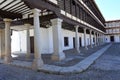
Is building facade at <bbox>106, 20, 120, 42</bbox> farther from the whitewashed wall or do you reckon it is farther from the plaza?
the plaza

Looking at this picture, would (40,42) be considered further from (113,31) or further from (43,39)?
(113,31)

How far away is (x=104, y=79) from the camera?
575cm

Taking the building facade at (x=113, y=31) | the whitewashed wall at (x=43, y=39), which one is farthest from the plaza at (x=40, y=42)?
the building facade at (x=113, y=31)

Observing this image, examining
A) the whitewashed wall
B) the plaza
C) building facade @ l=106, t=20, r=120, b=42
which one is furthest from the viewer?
building facade @ l=106, t=20, r=120, b=42

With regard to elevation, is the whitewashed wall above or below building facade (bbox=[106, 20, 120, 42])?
below

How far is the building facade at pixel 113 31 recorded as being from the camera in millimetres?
55728

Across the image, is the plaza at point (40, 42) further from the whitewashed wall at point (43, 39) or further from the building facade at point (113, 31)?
the building facade at point (113, 31)

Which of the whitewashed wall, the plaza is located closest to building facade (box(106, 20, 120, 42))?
the whitewashed wall

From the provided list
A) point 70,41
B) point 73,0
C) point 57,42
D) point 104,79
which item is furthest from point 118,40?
point 104,79

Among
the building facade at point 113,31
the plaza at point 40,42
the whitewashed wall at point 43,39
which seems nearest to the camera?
the plaza at point 40,42

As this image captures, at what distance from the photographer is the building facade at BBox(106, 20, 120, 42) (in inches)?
2194

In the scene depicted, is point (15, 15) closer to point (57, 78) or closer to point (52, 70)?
point (52, 70)

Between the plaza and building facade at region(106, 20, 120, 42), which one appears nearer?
the plaza

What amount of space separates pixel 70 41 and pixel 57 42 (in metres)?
11.3
